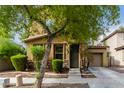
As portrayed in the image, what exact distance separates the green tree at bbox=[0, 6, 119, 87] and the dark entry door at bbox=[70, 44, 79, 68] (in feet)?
31.2

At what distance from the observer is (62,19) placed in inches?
532

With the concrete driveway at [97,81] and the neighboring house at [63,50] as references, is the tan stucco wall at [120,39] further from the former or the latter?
the concrete driveway at [97,81]

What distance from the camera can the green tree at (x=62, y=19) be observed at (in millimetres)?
12359

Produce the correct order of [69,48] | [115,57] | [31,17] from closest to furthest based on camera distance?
[31,17], [69,48], [115,57]

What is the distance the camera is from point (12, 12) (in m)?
12.9

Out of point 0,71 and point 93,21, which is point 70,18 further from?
point 0,71

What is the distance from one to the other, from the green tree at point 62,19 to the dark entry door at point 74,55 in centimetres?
950

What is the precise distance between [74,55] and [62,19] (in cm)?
1065

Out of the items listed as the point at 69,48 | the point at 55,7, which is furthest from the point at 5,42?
the point at 55,7

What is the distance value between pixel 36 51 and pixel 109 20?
9.12m

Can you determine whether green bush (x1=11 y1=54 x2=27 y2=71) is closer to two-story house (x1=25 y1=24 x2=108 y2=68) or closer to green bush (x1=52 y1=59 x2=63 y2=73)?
two-story house (x1=25 y1=24 x2=108 y2=68)

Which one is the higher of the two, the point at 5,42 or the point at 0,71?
the point at 5,42

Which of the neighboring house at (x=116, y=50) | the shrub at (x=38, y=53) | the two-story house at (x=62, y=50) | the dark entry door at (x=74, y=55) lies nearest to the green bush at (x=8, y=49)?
the two-story house at (x=62, y=50)

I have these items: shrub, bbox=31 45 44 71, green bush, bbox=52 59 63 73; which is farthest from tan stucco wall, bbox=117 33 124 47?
green bush, bbox=52 59 63 73
